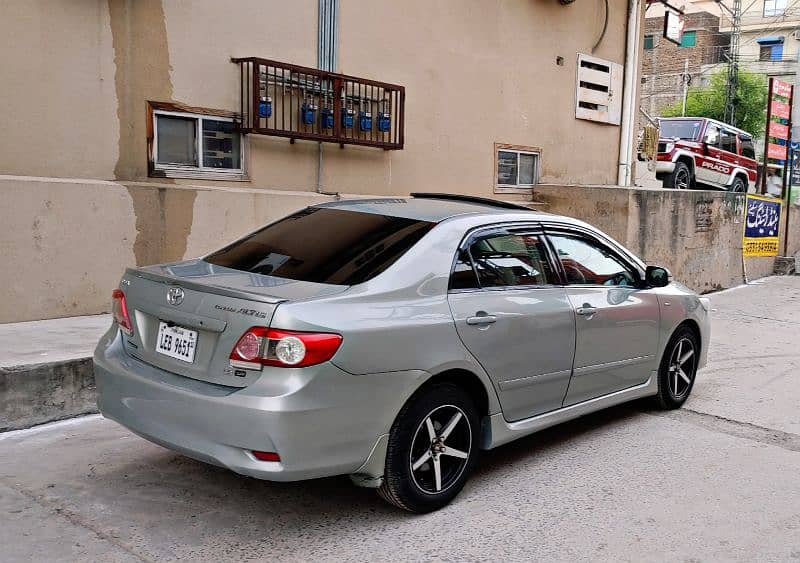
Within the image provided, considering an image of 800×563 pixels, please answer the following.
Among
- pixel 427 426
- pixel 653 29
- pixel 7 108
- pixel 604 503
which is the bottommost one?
pixel 604 503

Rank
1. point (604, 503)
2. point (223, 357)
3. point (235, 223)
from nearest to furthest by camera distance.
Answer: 1. point (223, 357)
2. point (604, 503)
3. point (235, 223)

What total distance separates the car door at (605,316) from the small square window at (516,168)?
6141mm

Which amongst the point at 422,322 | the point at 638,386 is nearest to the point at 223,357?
the point at 422,322

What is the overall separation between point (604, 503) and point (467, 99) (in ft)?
24.8

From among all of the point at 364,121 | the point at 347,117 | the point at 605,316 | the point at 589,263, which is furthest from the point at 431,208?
the point at 364,121

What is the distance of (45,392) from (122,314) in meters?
1.62

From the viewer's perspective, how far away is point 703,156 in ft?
55.9

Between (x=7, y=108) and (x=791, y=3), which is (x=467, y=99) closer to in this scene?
(x=7, y=108)

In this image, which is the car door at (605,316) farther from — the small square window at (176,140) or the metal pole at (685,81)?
the metal pole at (685,81)

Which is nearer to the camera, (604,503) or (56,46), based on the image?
(604,503)

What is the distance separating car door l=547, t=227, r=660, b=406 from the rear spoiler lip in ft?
6.75

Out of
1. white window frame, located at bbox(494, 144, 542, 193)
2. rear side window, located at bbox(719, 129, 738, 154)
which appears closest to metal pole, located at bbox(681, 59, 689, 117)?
rear side window, located at bbox(719, 129, 738, 154)

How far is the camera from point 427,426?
3.89 meters

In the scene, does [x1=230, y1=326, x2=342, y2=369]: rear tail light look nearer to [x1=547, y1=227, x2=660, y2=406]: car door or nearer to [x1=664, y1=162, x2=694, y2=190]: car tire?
[x1=547, y1=227, x2=660, y2=406]: car door
